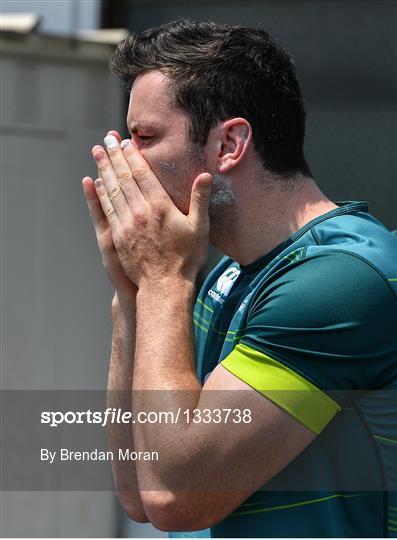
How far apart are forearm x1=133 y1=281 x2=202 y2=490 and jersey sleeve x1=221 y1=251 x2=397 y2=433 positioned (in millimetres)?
108

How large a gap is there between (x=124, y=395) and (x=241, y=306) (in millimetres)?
362

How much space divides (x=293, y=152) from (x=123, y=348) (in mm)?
581

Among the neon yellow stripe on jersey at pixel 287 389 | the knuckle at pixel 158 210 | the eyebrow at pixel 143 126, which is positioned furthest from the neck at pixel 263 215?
the neon yellow stripe on jersey at pixel 287 389

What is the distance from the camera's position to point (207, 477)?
65.7 inches

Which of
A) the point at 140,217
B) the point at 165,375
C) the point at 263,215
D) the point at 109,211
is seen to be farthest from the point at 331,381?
the point at 109,211

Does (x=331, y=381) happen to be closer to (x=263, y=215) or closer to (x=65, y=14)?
(x=263, y=215)

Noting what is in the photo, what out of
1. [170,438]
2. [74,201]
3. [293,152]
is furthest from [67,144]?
[170,438]

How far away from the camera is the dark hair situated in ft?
6.54

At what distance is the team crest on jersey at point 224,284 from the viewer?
82.8 inches

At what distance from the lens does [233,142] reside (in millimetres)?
1996

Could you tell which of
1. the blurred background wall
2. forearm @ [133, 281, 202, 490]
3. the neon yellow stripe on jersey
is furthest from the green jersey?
the blurred background wall

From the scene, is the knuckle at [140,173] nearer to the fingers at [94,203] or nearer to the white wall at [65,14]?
the fingers at [94,203]

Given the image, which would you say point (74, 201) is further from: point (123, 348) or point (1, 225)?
point (123, 348)

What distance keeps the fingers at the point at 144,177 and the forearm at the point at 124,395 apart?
0.85 feet
